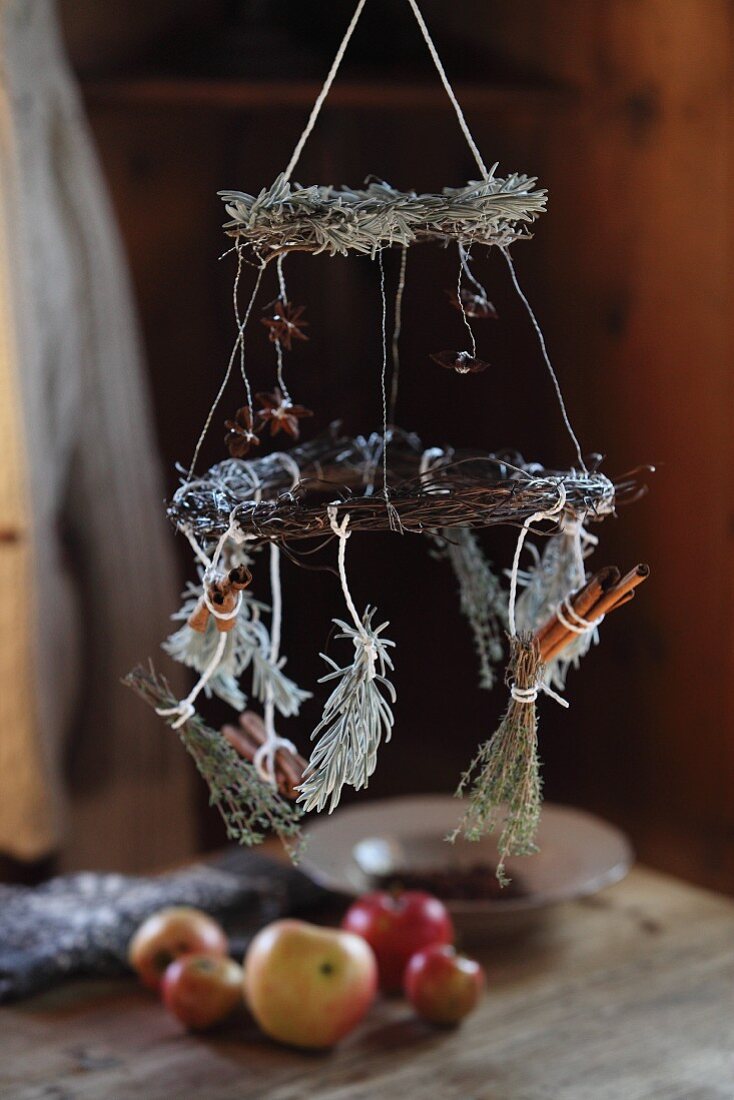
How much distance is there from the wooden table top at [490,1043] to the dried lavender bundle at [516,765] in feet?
1.17

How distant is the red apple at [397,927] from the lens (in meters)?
1.31

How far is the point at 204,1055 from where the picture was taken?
1.19 meters

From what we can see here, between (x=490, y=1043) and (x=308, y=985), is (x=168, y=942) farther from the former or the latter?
(x=490, y=1043)

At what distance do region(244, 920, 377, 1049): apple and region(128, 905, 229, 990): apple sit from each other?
0.09 meters

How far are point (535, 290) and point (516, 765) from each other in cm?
135

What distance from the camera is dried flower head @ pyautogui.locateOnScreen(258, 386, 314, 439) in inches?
36.2

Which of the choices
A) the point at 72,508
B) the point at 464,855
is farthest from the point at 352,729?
the point at 72,508

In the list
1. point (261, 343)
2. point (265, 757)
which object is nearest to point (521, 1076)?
point (265, 757)

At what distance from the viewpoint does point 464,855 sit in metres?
1.53

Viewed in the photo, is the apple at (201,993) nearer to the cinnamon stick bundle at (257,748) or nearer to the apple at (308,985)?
the apple at (308,985)

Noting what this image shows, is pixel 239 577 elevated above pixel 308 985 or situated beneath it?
elevated above

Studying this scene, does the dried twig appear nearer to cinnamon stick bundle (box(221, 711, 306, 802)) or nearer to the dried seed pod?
the dried seed pod

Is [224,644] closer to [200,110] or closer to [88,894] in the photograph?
[88,894]

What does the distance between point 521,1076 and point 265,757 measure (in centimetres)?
39
